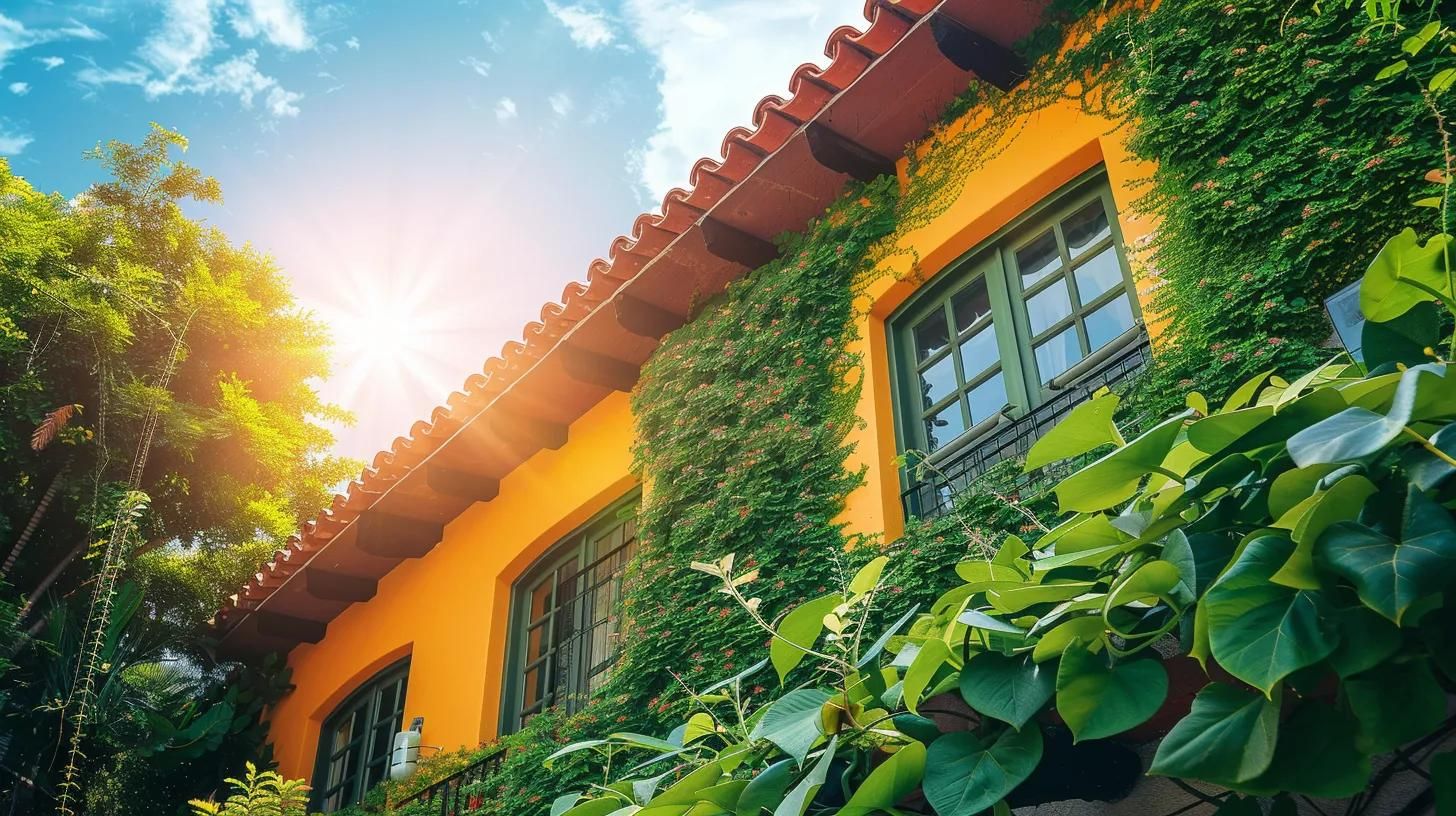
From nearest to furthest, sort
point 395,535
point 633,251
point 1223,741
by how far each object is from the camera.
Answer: point 1223,741 → point 633,251 → point 395,535

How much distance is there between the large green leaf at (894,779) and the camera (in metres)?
1.95

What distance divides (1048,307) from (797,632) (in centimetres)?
307

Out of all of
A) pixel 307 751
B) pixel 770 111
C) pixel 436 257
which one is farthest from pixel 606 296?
pixel 436 257

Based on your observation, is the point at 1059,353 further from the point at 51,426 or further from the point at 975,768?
the point at 51,426

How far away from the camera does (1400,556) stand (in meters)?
1.51

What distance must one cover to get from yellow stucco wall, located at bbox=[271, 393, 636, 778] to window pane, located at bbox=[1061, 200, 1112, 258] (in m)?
3.09

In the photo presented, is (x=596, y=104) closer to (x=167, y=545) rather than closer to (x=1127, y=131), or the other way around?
(x=167, y=545)

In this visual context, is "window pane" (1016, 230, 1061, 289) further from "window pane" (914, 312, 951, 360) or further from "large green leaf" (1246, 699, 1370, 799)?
"large green leaf" (1246, 699, 1370, 799)

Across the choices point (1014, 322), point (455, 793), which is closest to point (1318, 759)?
point (1014, 322)

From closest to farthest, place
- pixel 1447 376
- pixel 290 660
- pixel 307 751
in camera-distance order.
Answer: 1. pixel 1447 376
2. pixel 307 751
3. pixel 290 660

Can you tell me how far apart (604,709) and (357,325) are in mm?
9727

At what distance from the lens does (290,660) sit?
33.8 ft

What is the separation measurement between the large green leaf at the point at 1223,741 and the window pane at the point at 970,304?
12.2 feet

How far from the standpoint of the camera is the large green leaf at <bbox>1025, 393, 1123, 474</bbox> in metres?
1.92
